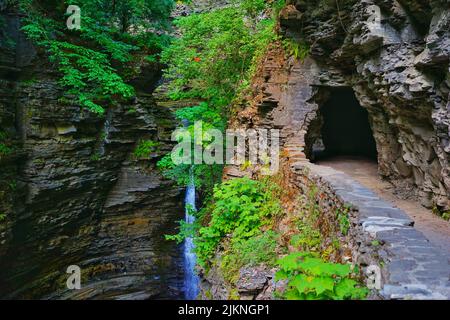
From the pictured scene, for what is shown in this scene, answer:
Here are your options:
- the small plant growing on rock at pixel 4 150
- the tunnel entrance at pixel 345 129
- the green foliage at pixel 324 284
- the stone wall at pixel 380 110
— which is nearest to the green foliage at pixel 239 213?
the stone wall at pixel 380 110

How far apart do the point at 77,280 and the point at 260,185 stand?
27.2 ft

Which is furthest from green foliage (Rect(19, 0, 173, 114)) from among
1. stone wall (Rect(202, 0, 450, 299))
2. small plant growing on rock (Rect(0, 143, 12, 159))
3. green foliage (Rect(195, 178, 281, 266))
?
green foliage (Rect(195, 178, 281, 266))

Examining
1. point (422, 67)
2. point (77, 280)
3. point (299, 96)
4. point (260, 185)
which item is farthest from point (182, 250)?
point (422, 67)

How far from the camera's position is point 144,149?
532 inches

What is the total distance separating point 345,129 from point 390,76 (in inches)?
272

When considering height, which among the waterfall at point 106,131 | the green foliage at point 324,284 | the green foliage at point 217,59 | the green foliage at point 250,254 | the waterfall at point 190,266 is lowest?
the waterfall at point 190,266

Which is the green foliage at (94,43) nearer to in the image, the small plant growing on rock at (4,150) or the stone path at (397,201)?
the small plant growing on rock at (4,150)

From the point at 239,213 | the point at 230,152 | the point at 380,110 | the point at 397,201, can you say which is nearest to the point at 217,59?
the point at 230,152

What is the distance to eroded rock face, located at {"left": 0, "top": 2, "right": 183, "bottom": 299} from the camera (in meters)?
10.6

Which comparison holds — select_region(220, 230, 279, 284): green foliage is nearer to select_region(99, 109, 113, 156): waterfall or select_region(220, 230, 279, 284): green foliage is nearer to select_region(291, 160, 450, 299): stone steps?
select_region(291, 160, 450, 299): stone steps

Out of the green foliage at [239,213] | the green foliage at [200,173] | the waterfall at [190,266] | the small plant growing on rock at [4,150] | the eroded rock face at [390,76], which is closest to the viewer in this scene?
the eroded rock face at [390,76]

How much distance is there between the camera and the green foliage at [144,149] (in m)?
13.5

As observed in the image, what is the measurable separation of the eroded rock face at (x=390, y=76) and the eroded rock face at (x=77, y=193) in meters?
Result: 6.45

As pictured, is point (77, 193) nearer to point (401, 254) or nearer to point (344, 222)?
point (344, 222)
